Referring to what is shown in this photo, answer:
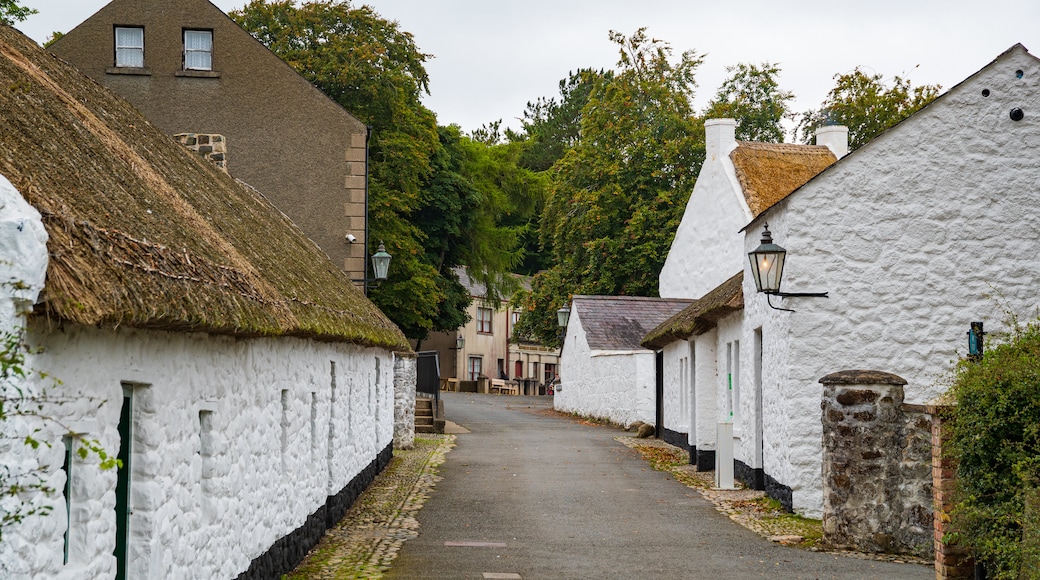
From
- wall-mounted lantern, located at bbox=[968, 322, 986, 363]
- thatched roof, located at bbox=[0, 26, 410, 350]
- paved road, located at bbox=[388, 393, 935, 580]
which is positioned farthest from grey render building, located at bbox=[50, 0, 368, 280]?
wall-mounted lantern, located at bbox=[968, 322, 986, 363]

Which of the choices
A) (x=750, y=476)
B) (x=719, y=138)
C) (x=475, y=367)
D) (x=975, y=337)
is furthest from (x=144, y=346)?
(x=475, y=367)

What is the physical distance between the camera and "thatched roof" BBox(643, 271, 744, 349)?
1906 cm

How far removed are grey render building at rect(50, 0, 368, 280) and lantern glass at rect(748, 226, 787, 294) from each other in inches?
447

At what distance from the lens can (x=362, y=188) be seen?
81.1 ft

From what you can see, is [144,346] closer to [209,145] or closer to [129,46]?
[209,145]

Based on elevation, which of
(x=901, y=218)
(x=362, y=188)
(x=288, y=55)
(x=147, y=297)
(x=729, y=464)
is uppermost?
(x=288, y=55)

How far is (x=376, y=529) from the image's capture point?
46.8 feet

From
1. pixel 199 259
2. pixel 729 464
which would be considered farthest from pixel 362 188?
pixel 199 259

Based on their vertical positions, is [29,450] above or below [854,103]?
below

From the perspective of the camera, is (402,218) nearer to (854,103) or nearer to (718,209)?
(718,209)

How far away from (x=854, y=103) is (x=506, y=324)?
110ft

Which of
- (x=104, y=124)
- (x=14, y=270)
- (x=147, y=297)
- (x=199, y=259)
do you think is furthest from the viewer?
(x=104, y=124)

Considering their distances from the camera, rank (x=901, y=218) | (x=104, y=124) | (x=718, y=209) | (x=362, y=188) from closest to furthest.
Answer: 1. (x=104, y=124)
2. (x=901, y=218)
3. (x=362, y=188)
4. (x=718, y=209)

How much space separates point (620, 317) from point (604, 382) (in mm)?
2736
